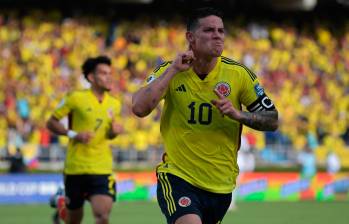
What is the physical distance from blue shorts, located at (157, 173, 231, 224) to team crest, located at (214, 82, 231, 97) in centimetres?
82

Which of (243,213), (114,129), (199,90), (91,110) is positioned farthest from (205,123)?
(243,213)

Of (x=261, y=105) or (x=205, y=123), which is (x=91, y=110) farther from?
(x=261, y=105)

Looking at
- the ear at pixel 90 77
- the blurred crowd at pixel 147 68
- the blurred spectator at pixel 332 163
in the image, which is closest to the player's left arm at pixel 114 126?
the ear at pixel 90 77

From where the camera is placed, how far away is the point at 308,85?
34188mm

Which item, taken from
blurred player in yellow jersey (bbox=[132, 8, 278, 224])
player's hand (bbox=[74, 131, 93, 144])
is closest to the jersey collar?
blurred player in yellow jersey (bbox=[132, 8, 278, 224])

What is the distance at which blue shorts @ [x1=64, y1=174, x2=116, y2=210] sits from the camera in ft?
37.8

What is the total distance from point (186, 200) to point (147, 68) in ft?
83.3

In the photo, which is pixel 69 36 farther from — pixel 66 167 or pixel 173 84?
pixel 173 84

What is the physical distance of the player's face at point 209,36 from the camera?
7.06 meters

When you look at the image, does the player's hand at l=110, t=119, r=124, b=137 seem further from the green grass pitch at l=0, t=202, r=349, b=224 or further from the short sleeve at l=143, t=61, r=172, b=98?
the green grass pitch at l=0, t=202, r=349, b=224

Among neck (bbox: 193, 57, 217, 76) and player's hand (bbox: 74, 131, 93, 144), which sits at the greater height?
neck (bbox: 193, 57, 217, 76)

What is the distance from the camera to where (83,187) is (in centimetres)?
1162

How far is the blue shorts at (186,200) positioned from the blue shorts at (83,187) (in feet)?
13.7

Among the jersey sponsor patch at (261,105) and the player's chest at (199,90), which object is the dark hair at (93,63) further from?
the jersey sponsor patch at (261,105)
